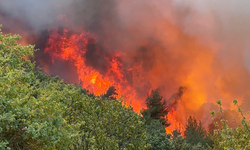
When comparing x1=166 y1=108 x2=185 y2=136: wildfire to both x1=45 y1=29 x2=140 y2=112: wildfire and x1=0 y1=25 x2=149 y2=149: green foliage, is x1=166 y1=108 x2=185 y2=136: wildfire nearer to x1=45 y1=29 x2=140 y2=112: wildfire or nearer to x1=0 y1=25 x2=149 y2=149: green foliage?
x1=45 y1=29 x2=140 y2=112: wildfire

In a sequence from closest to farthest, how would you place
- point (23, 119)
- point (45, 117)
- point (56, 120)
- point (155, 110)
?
point (23, 119) → point (45, 117) → point (56, 120) → point (155, 110)

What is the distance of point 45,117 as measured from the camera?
7.92m

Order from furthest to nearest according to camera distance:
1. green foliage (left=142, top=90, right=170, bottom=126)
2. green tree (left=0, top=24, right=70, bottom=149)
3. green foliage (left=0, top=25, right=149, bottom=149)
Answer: green foliage (left=142, top=90, right=170, bottom=126) → green foliage (left=0, top=25, right=149, bottom=149) → green tree (left=0, top=24, right=70, bottom=149)

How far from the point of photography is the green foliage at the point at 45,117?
23.0 feet

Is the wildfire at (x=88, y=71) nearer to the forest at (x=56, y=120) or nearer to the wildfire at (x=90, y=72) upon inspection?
the wildfire at (x=90, y=72)

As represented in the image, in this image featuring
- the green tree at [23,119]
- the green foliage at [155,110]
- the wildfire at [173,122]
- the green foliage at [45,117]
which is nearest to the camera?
the green tree at [23,119]

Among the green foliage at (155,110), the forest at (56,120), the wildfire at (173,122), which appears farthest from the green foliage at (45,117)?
the wildfire at (173,122)

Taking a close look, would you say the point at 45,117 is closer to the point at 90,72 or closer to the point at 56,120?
the point at 56,120

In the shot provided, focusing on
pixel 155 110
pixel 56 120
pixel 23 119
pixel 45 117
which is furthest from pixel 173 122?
pixel 23 119

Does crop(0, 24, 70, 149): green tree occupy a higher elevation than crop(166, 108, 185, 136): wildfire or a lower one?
lower

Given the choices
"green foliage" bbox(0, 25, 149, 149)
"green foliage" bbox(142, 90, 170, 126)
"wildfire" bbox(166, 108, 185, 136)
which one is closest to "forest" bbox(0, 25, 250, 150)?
"green foliage" bbox(0, 25, 149, 149)

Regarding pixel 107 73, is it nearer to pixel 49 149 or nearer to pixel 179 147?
pixel 179 147

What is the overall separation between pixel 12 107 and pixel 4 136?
157cm

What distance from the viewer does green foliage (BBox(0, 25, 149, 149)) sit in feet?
23.0
